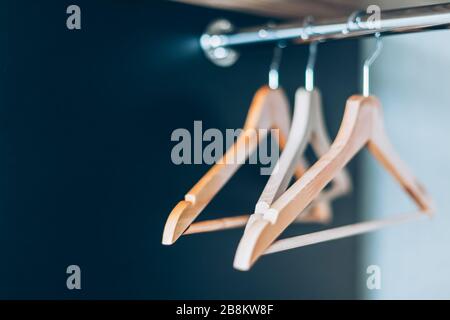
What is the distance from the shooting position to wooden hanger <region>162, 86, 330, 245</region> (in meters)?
0.85

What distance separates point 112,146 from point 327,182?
0.39 m

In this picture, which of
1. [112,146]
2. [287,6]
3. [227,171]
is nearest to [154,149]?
[112,146]

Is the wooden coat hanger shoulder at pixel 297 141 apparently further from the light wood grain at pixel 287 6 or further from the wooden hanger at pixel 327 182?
the light wood grain at pixel 287 6

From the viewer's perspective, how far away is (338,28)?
923 millimetres

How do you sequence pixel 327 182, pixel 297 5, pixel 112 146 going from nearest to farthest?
pixel 327 182
pixel 112 146
pixel 297 5

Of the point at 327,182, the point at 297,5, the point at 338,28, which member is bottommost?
the point at 327,182

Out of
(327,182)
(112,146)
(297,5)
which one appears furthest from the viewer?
(297,5)

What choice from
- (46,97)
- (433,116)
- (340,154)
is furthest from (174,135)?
(433,116)

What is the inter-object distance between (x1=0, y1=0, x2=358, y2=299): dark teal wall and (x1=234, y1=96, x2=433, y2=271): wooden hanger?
0.25m

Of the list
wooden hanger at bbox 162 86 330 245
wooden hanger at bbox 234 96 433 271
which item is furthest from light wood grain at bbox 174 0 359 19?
wooden hanger at bbox 234 96 433 271

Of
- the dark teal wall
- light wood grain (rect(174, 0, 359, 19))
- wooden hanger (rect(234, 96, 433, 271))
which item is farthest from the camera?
light wood grain (rect(174, 0, 359, 19))

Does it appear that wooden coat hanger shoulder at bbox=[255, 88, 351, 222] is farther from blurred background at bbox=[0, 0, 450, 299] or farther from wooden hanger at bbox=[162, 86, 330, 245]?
blurred background at bbox=[0, 0, 450, 299]

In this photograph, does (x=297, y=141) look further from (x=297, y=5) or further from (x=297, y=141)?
(x=297, y=5)
